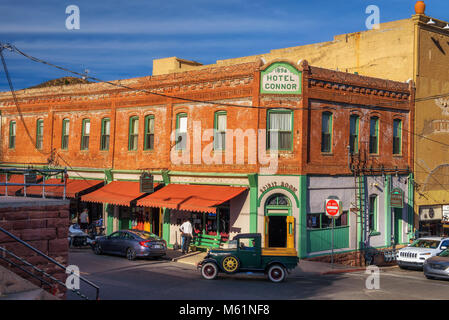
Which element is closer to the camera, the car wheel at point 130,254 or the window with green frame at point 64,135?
the car wheel at point 130,254

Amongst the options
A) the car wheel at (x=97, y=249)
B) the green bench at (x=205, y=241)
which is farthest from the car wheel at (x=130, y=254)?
the green bench at (x=205, y=241)

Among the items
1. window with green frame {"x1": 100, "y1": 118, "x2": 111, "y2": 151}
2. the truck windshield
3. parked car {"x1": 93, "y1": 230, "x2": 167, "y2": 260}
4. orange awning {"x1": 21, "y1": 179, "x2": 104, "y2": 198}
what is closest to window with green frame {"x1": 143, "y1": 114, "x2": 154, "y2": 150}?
window with green frame {"x1": 100, "y1": 118, "x2": 111, "y2": 151}

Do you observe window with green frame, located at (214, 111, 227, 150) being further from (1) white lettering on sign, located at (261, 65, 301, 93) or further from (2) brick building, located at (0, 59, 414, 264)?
(1) white lettering on sign, located at (261, 65, 301, 93)

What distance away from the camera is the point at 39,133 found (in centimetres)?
3638

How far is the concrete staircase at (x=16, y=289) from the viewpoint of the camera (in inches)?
396

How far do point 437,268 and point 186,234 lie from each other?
1145 cm

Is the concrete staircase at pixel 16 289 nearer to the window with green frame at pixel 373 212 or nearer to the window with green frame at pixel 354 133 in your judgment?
the window with green frame at pixel 354 133

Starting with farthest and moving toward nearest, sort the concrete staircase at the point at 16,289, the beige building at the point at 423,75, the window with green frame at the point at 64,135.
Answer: the window with green frame at the point at 64,135 → the beige building at the point at 423,75 → the concrete staircase at the point at 16,289

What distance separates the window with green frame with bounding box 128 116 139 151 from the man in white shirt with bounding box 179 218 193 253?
6.98 metres

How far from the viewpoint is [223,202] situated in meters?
24.4

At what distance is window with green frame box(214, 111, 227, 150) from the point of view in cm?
2606

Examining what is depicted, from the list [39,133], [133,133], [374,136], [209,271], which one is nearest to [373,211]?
A: [374,136]

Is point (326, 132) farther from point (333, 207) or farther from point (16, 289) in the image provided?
point (16, 289)
